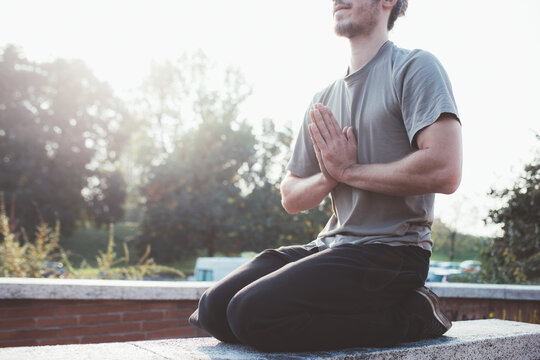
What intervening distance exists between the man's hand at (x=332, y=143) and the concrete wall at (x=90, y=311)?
2.38 metres

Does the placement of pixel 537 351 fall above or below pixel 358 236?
below

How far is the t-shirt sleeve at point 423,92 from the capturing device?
190 centimetres

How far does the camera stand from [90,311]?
12.7 feet

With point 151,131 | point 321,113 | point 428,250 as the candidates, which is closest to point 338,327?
point 428,250

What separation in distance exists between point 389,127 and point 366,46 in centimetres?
48

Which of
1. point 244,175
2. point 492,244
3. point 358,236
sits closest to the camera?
point 358,236

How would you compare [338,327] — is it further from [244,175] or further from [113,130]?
[113,130]

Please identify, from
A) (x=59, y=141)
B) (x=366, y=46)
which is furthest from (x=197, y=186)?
(x=366, y=46)

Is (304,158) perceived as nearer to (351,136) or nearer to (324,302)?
(351,136)

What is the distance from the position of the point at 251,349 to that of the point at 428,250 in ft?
2.86

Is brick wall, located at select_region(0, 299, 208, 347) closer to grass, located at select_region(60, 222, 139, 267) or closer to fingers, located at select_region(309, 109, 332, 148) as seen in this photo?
fingers, located at select_region(309, 109, 332, 148)

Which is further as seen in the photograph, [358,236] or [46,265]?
[46,265]

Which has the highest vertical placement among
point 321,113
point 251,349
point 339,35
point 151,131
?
point 151,131

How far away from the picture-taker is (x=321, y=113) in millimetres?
2164
